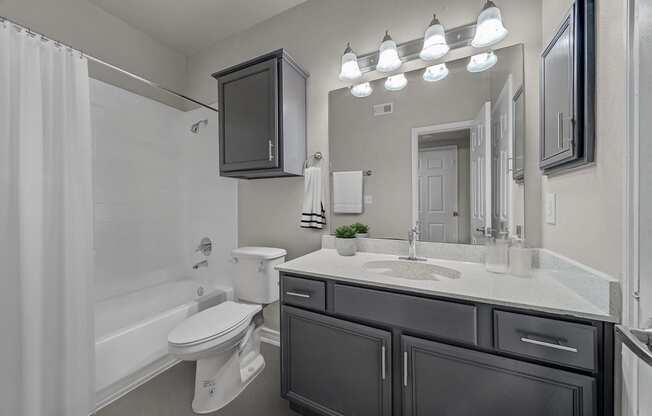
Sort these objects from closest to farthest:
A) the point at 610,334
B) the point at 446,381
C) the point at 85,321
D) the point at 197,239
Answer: the point at 610,334, the point at 446,381, the point at 85,321, the point at 197,239

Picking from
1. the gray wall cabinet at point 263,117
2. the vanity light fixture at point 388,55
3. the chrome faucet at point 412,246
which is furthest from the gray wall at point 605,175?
the gray wall cabinet at point 263,117

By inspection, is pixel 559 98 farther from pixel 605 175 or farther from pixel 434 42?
pixel 434 42

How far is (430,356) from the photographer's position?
38.0 inches

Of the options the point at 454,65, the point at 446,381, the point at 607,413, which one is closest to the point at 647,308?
the point at 607,413

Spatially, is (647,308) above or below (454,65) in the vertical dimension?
below

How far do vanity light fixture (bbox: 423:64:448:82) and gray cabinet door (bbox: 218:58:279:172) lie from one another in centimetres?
96

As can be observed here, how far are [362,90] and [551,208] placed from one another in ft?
4.08

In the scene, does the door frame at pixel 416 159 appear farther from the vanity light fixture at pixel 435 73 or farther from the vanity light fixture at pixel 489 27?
the vanity light fixture at pixel 489 27

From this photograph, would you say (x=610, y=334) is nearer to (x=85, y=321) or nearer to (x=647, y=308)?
(x=647, y=308)

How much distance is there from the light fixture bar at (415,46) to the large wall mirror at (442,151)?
0.10 metres

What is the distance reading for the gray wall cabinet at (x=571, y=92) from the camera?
84 cm

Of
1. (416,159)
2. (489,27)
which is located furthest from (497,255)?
(489,27)

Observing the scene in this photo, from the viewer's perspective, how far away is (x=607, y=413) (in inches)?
29.1

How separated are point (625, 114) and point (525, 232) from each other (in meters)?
0.75
